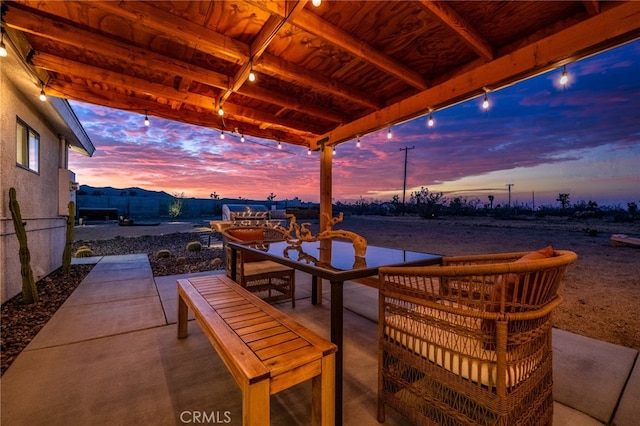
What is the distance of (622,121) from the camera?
8031 millimetres

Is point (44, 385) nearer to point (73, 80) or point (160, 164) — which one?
point (73, 80)

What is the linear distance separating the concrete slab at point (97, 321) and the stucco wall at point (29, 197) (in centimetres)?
112

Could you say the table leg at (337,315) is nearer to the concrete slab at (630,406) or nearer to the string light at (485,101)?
the concrete slab at (630,406)

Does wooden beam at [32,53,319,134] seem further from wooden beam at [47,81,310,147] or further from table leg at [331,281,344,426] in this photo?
table leg at [331,281,344,426]

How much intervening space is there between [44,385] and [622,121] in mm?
13823

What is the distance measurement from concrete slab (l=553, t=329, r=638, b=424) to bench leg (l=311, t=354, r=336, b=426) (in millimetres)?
1417

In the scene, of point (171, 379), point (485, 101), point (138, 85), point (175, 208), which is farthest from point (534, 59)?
point (175, 208)

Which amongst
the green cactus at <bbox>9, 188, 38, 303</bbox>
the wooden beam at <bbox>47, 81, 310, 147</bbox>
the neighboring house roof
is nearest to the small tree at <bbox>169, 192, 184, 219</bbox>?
the neighboring house roof

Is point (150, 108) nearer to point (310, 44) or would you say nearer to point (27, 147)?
point (27, 147)

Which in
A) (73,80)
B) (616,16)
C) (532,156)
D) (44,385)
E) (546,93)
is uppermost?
(546,93)

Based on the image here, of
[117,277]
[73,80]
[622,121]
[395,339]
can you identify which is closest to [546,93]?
[622,121]

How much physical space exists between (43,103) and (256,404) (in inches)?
215

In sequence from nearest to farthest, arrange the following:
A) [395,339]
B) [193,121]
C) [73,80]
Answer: [395,339] → [73,80] → [193,121]

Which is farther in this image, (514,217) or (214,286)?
(514,217)
